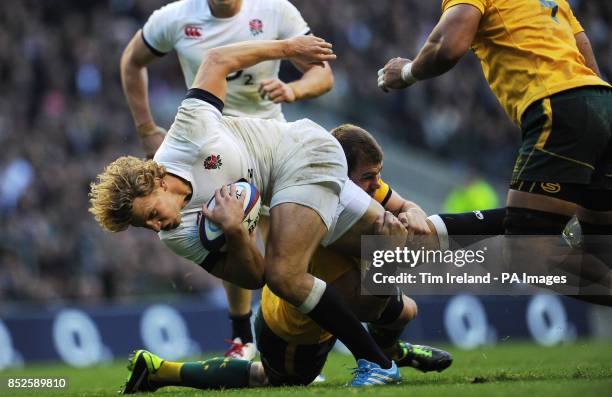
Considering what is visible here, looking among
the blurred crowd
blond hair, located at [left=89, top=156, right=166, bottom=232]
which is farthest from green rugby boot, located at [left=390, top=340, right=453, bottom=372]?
the blurred crowd

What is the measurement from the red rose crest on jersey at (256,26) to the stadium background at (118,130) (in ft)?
18.4

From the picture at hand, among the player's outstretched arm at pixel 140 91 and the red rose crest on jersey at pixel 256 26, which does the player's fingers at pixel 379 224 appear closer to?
the red rose crest on jersey at pixel 256 26

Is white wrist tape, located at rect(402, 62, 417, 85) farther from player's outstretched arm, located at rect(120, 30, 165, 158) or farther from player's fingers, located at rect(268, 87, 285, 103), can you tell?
player's outstretched arm, located at rect(120, 30, 165, 158)

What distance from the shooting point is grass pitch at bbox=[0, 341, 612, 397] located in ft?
16.4

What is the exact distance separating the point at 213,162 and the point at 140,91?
7.84 ft

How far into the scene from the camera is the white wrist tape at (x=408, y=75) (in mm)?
6078

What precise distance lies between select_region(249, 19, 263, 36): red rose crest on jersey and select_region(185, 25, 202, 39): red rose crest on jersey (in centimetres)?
39

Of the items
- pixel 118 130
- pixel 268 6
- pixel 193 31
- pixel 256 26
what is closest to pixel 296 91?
pixel 256 26

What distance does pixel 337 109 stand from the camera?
18391 mm

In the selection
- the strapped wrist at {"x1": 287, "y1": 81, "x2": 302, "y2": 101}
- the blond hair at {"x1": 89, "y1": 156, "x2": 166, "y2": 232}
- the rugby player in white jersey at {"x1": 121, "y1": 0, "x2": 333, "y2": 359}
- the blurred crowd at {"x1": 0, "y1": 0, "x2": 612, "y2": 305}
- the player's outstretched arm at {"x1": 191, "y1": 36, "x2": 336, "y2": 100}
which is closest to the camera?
the blond hair at {"x1": 89, "y1": 156, "x2": 166, "y2": 232}

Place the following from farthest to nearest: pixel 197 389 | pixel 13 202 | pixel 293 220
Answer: pixel 13 202, pixel 197 389, pixel 293 220

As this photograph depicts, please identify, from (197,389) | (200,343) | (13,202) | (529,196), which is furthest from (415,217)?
(13,202)

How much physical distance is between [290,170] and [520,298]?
7.53 metres

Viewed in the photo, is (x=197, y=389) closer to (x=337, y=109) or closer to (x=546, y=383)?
(x=546, y=383)
